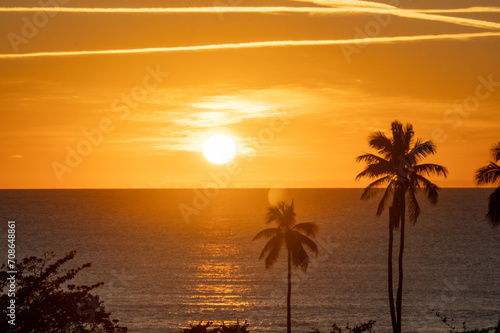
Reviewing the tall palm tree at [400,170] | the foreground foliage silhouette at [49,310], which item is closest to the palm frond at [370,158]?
the tall palm tree at [400,170]

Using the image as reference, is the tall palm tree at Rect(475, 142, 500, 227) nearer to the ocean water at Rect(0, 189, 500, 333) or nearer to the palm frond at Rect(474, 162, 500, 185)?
the palm frond at Rect(474, 162, 500, 185)

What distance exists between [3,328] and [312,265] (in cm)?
11654

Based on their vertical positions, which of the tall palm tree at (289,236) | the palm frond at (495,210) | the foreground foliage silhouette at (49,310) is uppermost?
the tall palm tree at (289,236)

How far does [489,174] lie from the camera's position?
40.9 meters

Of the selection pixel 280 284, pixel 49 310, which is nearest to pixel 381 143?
pixel 49 310

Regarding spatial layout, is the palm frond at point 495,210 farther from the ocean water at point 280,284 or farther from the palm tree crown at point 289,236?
the ocean water at point 280,284

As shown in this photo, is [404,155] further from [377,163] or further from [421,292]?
[421,292]

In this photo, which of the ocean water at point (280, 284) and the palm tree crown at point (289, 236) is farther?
the ocean water at point (280, 284)

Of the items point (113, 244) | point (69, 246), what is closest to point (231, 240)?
point (113, 244)

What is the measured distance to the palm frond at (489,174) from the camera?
4078 cm

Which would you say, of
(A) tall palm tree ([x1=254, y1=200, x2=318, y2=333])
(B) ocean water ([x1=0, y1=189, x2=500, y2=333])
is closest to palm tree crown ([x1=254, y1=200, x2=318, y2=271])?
(A) tall palm tree ([x1=254, y1=200, x2=318, y2=333])

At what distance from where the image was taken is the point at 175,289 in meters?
115

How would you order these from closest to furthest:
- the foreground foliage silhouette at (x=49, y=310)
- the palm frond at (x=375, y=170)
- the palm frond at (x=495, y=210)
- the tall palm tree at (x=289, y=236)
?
the foreground foliage silhouette at (x=49, y=310), the palm frond at (x=495, y=210), the palm frond at (x=375, y=170), the tall palm tree at (x=289, y=236)

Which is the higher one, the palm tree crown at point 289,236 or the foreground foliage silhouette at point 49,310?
the palm tree crown at point 289,236
